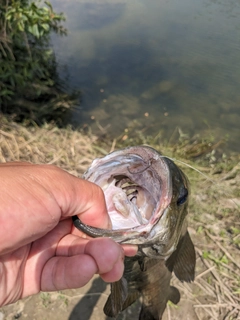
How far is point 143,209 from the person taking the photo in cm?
193

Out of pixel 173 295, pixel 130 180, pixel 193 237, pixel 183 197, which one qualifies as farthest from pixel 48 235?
pixel 193 237

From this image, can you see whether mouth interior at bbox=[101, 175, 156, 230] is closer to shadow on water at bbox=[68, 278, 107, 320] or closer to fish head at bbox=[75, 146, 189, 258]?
fish head at bbox=[75, 146, 189, 258]

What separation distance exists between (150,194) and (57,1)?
10.2 metres

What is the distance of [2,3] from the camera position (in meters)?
4.90

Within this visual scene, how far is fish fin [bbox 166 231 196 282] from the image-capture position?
7.27 feet

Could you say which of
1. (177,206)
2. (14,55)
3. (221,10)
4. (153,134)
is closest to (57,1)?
(221,10)

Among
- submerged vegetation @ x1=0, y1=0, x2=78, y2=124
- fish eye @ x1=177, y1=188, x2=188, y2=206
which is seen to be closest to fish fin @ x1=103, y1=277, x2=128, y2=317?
fish eye @ x1=177, y1=188, x2=188, y2=206

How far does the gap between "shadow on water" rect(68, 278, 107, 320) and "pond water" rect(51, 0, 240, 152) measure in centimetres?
352

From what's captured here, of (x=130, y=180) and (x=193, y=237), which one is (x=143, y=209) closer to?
(x=130, y=180)

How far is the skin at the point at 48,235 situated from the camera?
4.41ft

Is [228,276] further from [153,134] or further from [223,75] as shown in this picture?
[223,75]

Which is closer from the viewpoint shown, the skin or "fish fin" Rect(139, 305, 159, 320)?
the skin

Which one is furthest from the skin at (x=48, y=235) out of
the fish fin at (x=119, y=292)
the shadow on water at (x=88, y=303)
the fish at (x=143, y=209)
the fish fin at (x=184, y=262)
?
the shadow on water at (x=88, y=303)

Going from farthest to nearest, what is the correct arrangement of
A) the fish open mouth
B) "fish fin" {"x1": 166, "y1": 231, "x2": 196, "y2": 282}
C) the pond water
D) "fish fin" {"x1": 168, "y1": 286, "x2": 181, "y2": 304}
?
the pond water
"fish fin" {"x1": 168, "y1": 286, "x2": 181, "y2": 304}
"fish fin" {"x1": 166, "y1": 231, "x2": 196, "y2": 282}
the fish open mouth
